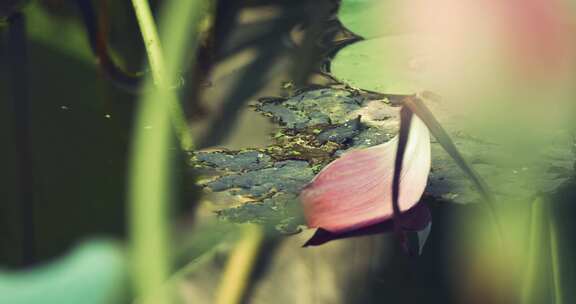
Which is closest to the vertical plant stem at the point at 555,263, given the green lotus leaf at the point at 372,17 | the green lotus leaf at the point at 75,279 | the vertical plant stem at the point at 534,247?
the vertical plant stem at the point at 534,247

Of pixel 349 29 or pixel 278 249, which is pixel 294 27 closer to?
pixel 349 29

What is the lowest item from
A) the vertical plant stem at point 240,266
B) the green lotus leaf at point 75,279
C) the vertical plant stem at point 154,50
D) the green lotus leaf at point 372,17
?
the green lotus leaf at point 75,279

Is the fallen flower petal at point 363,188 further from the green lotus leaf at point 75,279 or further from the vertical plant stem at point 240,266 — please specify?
the green lotus leaf at point 75,279

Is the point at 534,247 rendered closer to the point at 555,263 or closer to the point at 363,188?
the point at 555,263

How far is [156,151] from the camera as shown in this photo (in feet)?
2.39

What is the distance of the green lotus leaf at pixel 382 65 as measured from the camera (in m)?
0.70

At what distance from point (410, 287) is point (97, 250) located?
25 centimetres

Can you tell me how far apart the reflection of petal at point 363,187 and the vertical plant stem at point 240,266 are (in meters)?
0.05

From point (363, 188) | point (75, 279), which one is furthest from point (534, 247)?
point (75, 279)

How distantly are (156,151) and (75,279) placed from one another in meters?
0.13

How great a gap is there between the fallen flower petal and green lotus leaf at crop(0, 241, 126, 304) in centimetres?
17

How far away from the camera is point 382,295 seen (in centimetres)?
64

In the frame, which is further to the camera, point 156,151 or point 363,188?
point 156,151

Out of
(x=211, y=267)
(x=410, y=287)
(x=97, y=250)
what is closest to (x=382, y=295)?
(x=410, y=287)
